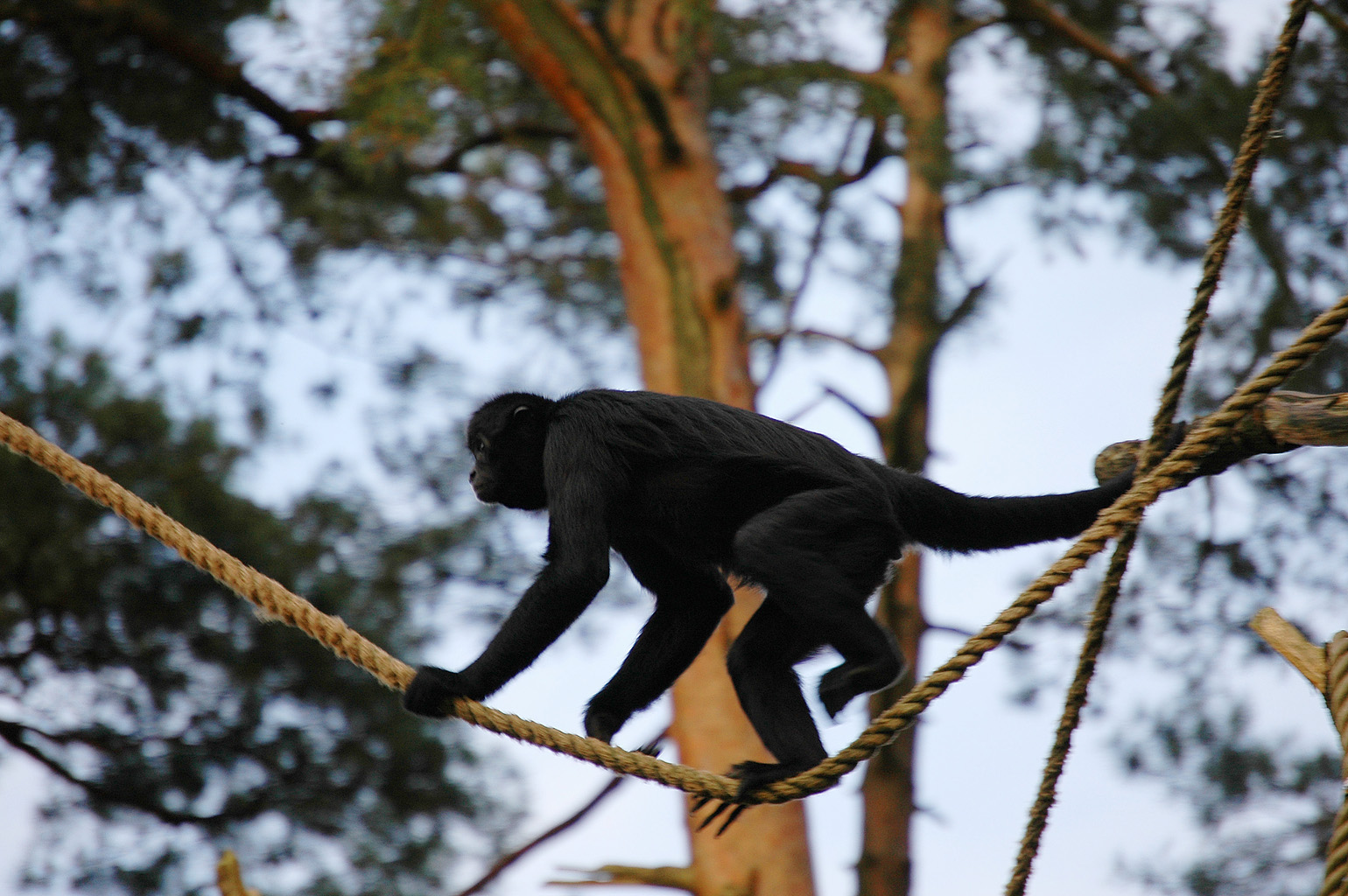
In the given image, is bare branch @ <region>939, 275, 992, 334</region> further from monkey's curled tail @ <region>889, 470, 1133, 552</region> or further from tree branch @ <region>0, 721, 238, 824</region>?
tree branch @ <region>0, 721, 238, 824</region>

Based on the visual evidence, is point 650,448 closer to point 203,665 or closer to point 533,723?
point 533,723

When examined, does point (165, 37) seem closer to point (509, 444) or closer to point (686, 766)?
point (509, 444)

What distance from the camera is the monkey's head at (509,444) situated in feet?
16.3

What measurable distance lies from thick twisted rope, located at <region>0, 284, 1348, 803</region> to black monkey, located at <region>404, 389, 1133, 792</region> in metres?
0.20

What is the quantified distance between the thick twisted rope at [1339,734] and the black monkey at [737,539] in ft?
2.90

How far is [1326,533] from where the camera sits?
358 inches

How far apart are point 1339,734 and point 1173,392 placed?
940 millimetres

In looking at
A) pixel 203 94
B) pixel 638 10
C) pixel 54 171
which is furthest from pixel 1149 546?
pixel 54 171

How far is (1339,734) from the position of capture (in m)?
3.06

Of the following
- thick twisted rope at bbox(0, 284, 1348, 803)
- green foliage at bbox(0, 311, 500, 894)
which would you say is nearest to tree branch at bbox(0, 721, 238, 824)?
green foliage at bbox(0, 311, 500, 894)

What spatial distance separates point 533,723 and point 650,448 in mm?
1152

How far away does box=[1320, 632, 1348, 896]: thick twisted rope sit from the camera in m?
2.73

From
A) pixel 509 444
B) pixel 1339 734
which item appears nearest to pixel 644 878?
pixel 509 444

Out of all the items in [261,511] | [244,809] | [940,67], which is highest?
[940,67]
